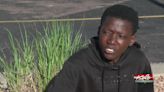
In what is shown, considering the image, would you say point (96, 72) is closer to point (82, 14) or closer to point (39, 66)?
point (39, 66)

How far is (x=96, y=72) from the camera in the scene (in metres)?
3.73

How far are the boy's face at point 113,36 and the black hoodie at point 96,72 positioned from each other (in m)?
0.18

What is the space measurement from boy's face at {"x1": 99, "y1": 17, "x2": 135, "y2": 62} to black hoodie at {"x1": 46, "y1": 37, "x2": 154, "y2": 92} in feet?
0.58

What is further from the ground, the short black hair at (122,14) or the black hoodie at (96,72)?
the short black hair at (122,14)

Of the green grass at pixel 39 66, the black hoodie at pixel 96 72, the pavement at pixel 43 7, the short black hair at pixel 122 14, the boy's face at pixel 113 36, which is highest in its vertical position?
the short black hair at pixel 122 14

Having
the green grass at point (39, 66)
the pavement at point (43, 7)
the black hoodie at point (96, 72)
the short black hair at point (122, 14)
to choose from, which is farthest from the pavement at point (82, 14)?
the short black hair at point (122, 14)

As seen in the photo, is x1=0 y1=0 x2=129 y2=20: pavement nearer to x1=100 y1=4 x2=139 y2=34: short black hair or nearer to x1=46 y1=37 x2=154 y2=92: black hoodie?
x1=46 y1=37 x2=154 y2=92: black hoodie

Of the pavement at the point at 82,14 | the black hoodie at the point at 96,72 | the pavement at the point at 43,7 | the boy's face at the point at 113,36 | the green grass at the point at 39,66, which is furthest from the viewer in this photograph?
the pavement at the point at 43,7

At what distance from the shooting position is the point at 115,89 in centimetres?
381

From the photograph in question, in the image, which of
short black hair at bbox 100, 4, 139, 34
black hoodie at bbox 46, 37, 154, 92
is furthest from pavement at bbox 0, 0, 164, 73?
short black hair at bbox 100, 4, 139, 34

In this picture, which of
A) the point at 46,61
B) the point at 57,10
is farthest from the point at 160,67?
the point at 57,10

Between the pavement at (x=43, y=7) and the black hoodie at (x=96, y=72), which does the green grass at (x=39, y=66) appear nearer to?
the black hoodie at (x=96, y=72)

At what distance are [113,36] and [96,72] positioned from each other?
40 cm

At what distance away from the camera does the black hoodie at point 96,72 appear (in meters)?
3.66
